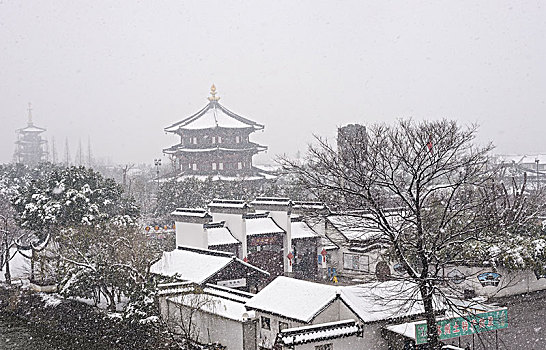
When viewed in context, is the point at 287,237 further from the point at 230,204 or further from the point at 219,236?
the point at 219,236

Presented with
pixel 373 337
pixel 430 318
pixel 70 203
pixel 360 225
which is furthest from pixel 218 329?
pixel 70 203

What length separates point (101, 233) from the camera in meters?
20.0

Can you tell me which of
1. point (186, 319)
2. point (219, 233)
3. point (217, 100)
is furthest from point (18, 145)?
point (186, 319)

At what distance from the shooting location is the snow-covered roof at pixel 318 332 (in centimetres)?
1128

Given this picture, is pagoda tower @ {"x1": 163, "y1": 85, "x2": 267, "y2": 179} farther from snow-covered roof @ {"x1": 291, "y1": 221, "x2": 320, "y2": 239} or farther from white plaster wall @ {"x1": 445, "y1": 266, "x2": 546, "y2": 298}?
white plaster wall @ {"x1": 445, "y1": 266, "x2": 546, "y2": 298}

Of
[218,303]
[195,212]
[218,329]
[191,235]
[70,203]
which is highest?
[70,203]

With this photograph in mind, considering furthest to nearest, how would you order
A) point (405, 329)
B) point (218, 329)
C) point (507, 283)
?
point (507, 283)
point (218, 329)
point (405, 329)

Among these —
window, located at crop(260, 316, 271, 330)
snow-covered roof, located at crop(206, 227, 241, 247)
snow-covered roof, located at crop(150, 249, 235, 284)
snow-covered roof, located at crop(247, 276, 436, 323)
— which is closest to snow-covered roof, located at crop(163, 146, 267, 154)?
snow-covered roof, located at crop(206, 227, 241, 247)

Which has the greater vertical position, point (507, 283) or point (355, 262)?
point (355, 262)

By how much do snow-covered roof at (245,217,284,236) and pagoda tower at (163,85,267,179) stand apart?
2399 cm

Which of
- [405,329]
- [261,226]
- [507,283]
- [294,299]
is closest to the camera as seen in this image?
[405,329]

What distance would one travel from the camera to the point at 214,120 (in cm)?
5044

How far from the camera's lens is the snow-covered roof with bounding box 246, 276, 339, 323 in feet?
41.3

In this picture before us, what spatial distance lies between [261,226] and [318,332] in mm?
12310
